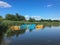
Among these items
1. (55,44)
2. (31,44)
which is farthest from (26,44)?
(55,44)

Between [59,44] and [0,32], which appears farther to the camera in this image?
[0,32]

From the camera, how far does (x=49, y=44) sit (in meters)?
10.5

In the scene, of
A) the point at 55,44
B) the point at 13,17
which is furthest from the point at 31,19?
the point at 55,44

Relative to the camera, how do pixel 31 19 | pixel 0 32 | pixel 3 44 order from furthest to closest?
pixel 31 19, pixel 0 32, pixel 3 44

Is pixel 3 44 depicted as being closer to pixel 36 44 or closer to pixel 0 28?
pixel 36 44

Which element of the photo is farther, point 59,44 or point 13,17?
point 13,17

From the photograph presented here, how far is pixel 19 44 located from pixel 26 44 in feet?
2.05

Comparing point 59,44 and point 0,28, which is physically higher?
point 0,28

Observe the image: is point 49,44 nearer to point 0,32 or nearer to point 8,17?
point 0,32

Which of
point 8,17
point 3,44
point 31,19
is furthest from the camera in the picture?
point 31,19

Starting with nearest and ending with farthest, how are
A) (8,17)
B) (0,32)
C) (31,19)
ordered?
1. (0,32)
2. (8,17)
3. (31,19)

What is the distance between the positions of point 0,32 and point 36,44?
5844 mm

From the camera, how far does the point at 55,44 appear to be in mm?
10586

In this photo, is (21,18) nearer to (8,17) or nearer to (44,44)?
(8,17)
